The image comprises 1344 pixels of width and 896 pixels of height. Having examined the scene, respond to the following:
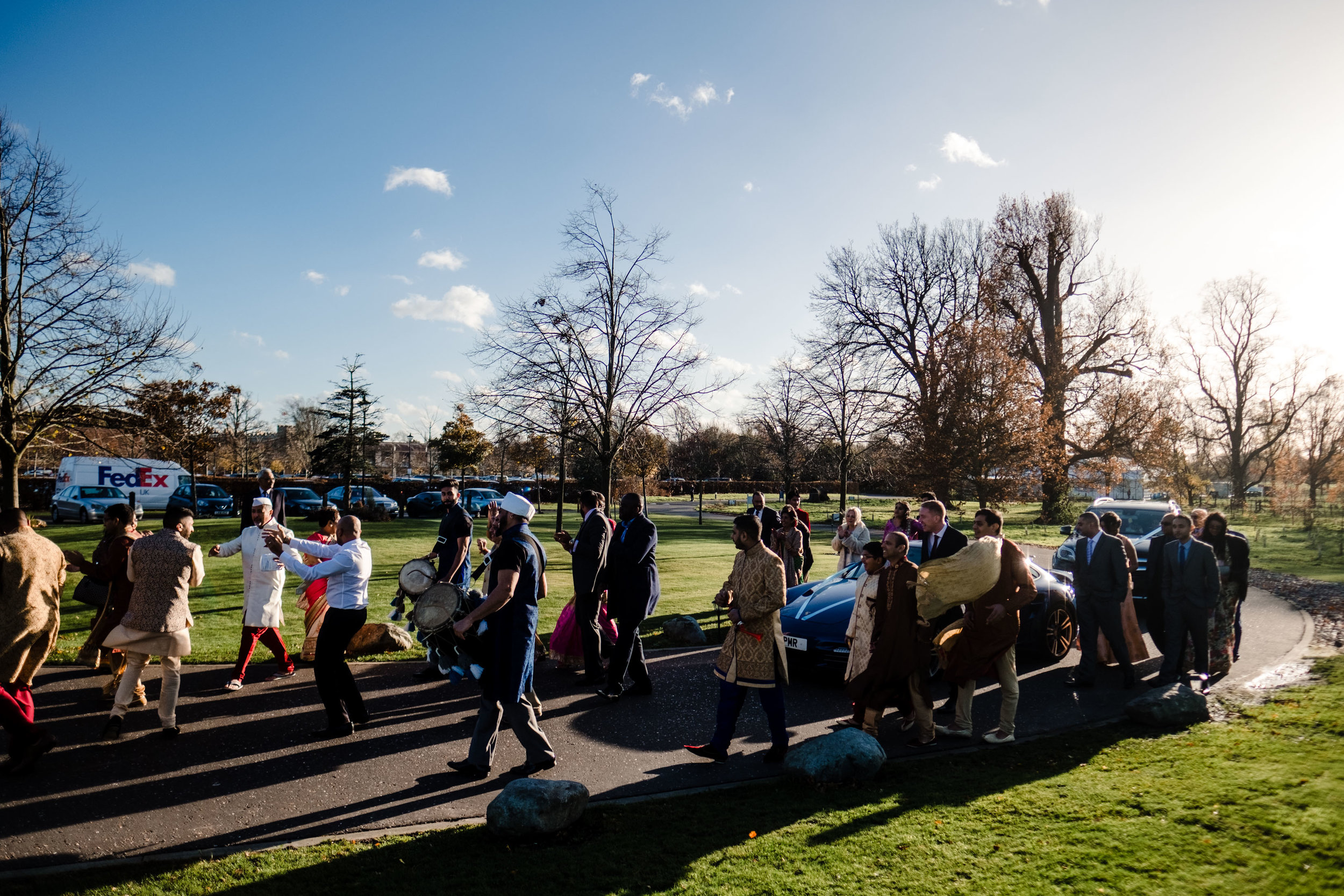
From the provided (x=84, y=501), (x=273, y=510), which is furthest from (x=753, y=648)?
(x=84, y=501)

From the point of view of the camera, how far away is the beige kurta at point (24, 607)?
216 inches

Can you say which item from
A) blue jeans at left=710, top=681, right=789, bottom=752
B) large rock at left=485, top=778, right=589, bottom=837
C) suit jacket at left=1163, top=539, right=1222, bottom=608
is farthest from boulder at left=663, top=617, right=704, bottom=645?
large rock at left=485, top=778, right=589, bottom=837

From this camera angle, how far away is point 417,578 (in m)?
6.17

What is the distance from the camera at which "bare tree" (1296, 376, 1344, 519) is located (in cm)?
4694

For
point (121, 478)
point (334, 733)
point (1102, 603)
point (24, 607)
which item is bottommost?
point (334, 733)

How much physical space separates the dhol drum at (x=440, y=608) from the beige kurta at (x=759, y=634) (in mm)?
2052

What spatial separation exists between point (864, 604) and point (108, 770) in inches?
225

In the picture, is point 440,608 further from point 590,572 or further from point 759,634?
point 759,634

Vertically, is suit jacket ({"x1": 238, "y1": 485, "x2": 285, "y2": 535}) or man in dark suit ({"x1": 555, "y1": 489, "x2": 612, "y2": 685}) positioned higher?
suit jacket ({"x1": 238, "y1": 485, "x2": 285, "y2": 535})

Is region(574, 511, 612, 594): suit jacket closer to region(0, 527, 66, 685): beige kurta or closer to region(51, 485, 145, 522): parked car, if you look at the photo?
region(0, 527, 66, 685): beige kurta

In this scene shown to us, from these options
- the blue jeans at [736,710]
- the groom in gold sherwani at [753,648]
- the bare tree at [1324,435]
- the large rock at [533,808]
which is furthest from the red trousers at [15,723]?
the bare tree at [1324,435]

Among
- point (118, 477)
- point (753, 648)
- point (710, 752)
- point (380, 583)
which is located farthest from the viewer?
point (118, 477)

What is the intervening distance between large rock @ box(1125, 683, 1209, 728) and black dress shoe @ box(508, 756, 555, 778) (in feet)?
16.2

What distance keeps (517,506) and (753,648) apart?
204cm
